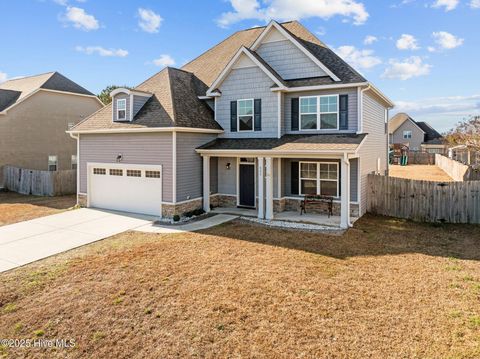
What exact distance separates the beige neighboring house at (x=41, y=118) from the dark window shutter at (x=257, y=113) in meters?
19.5

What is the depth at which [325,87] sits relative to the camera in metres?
14.8

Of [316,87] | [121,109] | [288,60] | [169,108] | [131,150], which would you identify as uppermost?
[288,60]

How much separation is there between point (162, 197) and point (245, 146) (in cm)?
434

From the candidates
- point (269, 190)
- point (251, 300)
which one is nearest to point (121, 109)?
point (269, 190)

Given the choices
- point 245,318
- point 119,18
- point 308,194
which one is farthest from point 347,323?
point 119,18

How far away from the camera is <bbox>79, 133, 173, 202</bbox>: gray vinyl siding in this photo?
14.8 meters

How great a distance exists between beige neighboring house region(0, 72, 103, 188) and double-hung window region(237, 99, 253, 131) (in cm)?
1863

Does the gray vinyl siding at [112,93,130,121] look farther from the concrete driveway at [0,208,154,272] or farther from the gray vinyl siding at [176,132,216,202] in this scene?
the concrete driveway at [0,208,154,272]

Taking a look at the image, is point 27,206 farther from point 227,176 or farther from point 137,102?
point 227,176

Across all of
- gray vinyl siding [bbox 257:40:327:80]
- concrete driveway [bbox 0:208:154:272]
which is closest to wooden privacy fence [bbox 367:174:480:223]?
gray vinyl siding [bbox 257:40:327:80]

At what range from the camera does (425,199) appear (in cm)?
1462

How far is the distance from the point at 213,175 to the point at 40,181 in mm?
13236

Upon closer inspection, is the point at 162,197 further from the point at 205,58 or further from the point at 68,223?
the point at 205,58

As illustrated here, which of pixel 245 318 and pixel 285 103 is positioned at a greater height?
pixel 285 103
